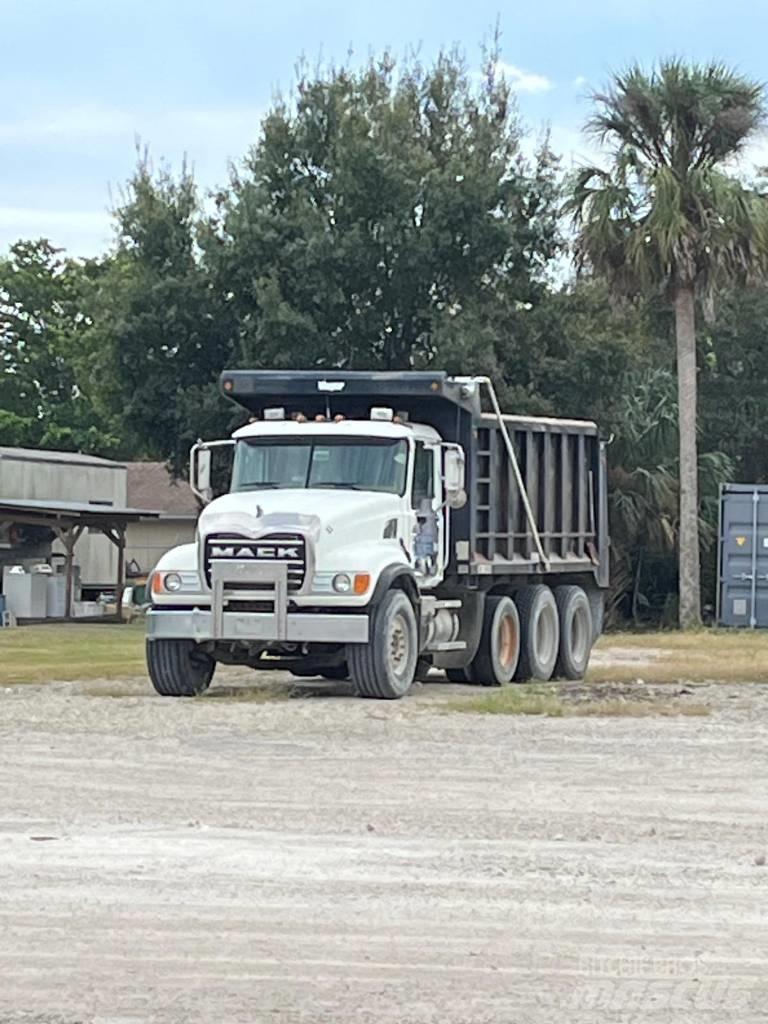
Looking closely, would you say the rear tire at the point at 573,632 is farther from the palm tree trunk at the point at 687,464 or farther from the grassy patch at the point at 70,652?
the palm tree trunk at the point at 687,464

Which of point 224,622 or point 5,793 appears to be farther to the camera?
point 224,622

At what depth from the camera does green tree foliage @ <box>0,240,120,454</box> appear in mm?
72000

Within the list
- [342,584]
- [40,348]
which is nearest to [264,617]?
[342,584]

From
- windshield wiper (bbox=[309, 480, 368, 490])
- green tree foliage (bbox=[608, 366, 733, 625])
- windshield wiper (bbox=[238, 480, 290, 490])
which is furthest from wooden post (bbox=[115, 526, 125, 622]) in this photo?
windshield wiper (bbox=[309, 480, 368, 490])

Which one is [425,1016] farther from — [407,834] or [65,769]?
[65,769]

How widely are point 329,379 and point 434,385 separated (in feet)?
4.00

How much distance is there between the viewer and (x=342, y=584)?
18594mm

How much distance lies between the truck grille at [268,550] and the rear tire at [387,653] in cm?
83

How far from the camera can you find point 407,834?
1047cm

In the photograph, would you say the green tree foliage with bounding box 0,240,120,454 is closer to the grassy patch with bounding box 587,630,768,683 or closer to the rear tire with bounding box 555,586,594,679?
the grassy patch with bounding box 587,630,768,683

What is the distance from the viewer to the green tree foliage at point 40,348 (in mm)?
72000

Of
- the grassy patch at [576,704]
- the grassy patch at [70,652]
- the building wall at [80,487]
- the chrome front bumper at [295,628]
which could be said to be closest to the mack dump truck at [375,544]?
the chrome front bumper at [295,628]

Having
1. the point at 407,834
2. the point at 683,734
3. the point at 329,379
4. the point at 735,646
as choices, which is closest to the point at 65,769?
the point at 407,834

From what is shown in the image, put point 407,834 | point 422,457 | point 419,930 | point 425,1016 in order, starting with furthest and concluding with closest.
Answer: point 422,457 → point 407,834 → point 419,930 → point 425,1016
